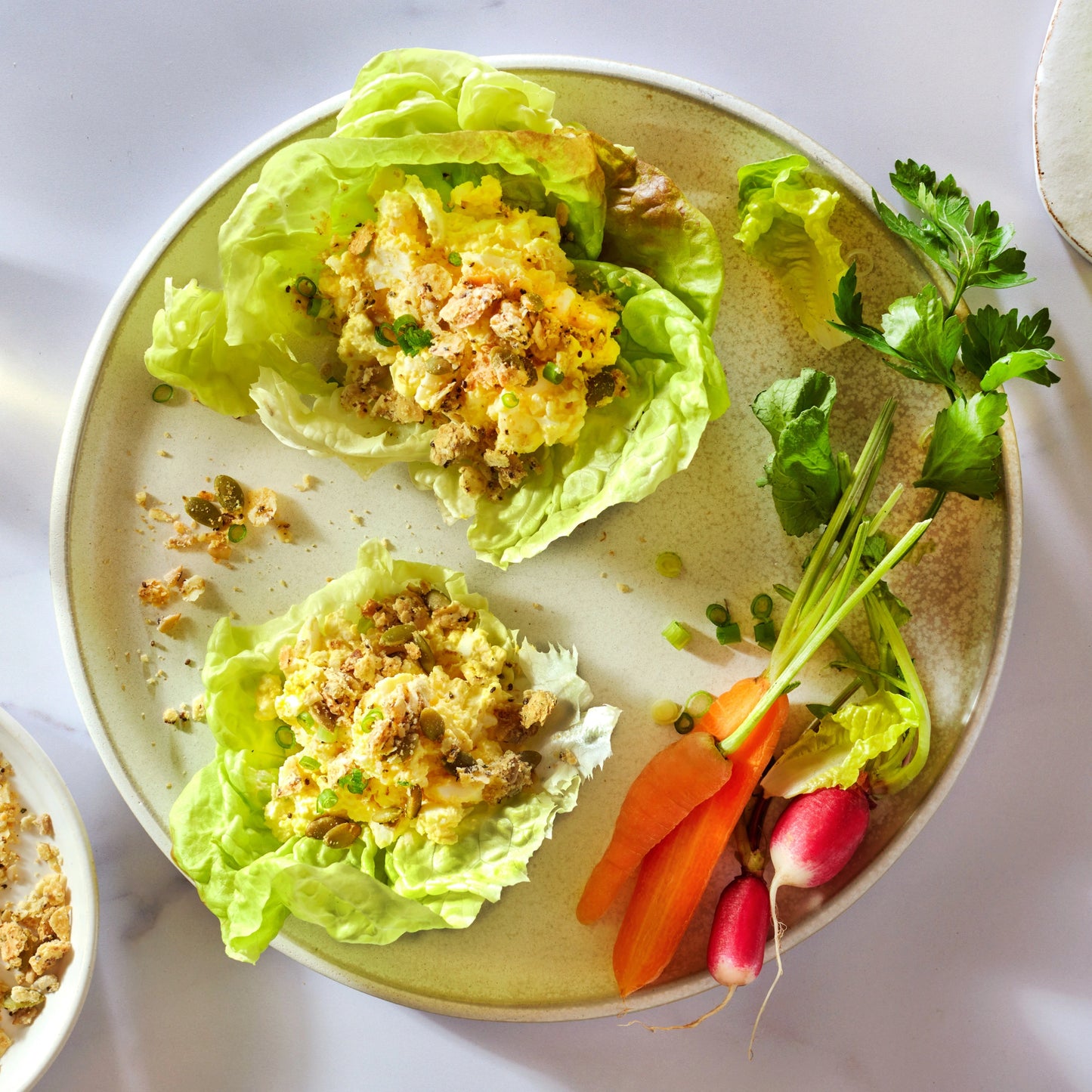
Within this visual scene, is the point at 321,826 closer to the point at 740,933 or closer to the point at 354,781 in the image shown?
the point at 354,781

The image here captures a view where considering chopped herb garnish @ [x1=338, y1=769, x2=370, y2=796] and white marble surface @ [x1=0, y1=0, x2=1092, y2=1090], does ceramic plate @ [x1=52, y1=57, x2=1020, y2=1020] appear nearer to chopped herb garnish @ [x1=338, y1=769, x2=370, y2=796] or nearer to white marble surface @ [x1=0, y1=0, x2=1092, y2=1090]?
white marble surface @ [x1=0, y1=0, x2=1092, y2=1090]

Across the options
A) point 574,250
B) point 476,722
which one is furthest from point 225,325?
point 476,722

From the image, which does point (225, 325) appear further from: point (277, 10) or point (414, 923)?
point (414, 923)

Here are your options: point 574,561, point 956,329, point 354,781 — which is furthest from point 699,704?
point 956,329

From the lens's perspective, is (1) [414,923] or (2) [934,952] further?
(2) [934,952]

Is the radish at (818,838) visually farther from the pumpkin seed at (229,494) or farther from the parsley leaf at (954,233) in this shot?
the pumpkin seed at (229,494)

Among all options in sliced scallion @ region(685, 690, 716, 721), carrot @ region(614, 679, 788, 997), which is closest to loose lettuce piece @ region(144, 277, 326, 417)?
sliced scallion @ region(685, 690, 716, 721)

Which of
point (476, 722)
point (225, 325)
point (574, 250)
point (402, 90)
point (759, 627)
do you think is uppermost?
point (402, 90)
